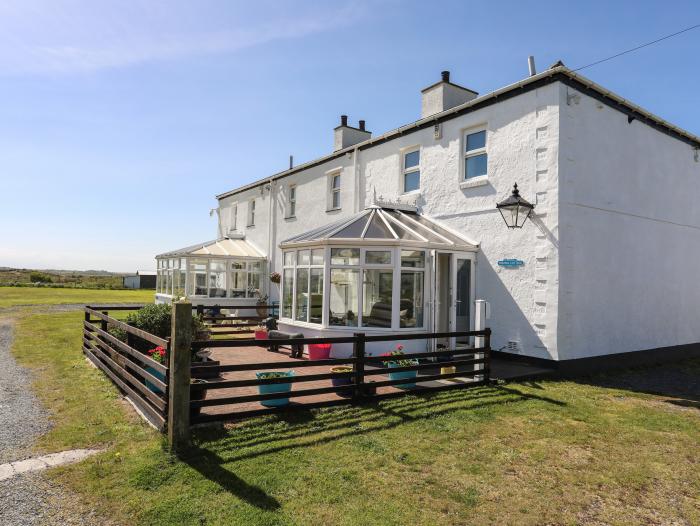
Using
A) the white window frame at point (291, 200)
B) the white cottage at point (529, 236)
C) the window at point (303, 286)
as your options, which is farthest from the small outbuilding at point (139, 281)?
the white cottage at point (529, 236)

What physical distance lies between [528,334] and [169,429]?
7757mm

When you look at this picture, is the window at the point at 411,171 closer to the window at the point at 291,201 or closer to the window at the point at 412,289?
the window at the point at 412,289

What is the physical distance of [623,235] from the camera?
11.1m

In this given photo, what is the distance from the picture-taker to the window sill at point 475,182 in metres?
11.3

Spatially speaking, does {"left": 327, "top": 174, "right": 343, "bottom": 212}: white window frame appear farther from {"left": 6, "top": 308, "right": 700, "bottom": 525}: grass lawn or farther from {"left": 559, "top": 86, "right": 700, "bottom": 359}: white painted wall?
{"left": 6, "top": 308, "right": 700, "bottom": 525}: grass lawn

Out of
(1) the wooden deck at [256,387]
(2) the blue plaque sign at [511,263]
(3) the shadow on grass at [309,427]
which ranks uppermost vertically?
(2) the blue plaque sign at [511,263]

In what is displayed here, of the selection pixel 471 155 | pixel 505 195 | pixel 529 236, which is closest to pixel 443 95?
pixel 471 155

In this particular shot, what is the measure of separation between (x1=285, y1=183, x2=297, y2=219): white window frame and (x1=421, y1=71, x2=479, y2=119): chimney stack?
773 cm

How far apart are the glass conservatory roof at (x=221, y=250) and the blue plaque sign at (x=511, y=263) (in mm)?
12927

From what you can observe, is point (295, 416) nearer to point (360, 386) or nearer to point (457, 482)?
point (360, 386)

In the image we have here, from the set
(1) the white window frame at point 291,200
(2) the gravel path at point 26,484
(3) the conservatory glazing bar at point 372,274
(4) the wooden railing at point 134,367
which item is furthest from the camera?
(1) the white window frame at point 291,200

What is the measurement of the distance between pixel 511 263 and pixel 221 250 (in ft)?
47.3

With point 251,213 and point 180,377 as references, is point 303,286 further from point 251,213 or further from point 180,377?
point 251,213

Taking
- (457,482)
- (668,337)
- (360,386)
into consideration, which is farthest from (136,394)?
(668,337)
